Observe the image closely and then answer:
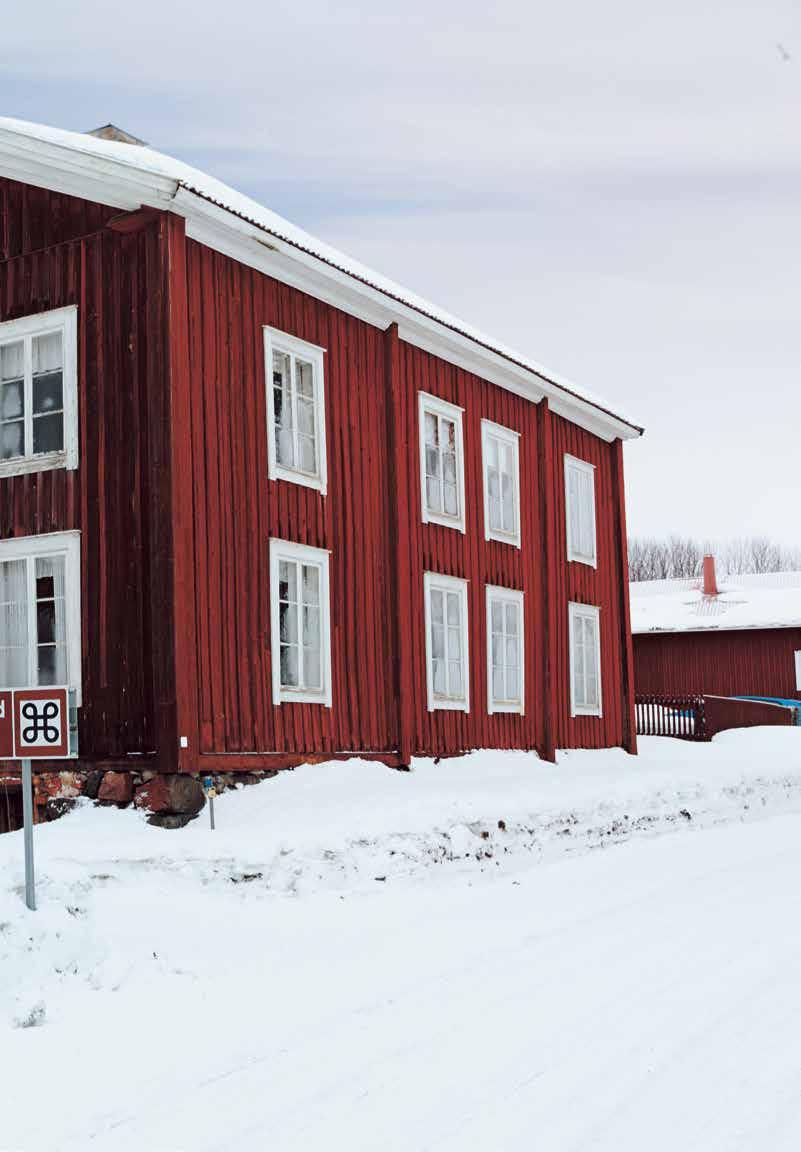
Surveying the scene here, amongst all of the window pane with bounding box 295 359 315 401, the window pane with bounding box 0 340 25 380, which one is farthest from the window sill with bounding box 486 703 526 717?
the window pane with bounding box 0 340 25 380

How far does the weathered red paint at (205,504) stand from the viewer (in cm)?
1390

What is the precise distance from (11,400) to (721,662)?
102 feet

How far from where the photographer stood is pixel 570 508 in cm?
2325

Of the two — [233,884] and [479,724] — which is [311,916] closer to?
[233,884]

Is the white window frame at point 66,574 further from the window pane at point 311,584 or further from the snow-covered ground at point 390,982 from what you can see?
the window pane at point 311,584

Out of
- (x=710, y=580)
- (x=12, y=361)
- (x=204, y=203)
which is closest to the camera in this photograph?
(x=204, y=203)

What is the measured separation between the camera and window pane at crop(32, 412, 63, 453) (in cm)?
1492

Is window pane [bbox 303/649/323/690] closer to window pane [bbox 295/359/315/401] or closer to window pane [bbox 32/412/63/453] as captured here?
window pane [bbox 295/359/315/401]

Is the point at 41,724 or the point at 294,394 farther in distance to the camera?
the point at 294,394

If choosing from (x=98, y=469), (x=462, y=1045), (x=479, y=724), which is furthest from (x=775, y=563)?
(x=462, y=1045)

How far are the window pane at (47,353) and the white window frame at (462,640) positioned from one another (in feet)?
19.4

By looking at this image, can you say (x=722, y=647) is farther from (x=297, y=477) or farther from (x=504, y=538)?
(x=297, y=477)

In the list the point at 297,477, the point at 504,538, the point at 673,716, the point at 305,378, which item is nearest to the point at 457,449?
the point at 504,538

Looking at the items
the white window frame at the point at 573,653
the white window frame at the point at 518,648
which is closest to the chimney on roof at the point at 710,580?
the white window frame at the point at 573,653
